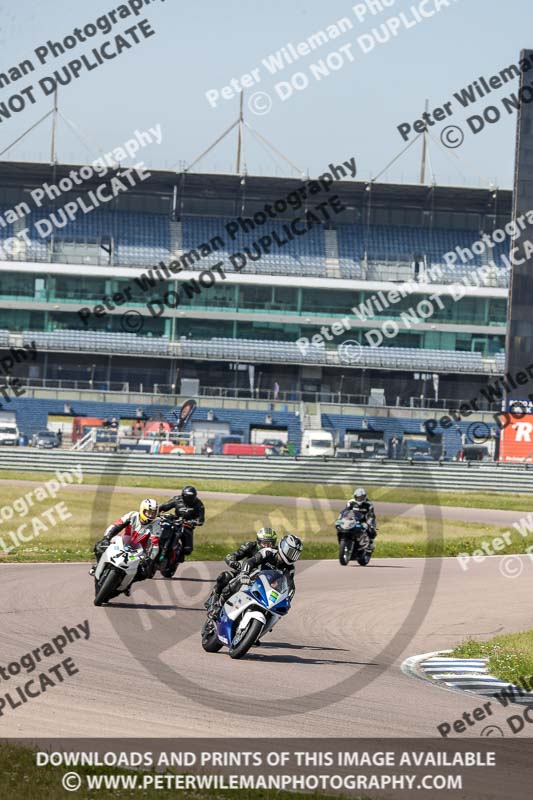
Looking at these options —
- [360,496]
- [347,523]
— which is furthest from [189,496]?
[360,496]

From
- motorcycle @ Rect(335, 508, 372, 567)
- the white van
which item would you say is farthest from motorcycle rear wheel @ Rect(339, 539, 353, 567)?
the white van

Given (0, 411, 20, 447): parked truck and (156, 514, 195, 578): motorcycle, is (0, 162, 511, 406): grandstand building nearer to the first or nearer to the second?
(0, 411, 20, 447): parked truck

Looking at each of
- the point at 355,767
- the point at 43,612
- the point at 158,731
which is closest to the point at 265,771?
the point at 355,767

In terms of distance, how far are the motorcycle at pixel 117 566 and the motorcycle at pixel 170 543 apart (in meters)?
3.71

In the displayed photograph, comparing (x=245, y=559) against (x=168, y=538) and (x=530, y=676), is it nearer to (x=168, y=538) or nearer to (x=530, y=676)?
(x=530, y=676)

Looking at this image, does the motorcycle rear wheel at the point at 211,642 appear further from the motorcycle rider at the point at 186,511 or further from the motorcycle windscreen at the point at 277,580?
the motorcycle rider at the point at 186,511

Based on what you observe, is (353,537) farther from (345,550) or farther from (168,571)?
(168,571)

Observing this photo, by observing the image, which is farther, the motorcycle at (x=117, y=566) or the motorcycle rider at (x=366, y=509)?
the motorcycle rider at (x=366, y=509)

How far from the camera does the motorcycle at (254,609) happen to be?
12367 millimetres

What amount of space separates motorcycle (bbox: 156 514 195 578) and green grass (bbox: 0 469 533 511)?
23720 mm

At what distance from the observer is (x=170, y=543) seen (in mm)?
20031

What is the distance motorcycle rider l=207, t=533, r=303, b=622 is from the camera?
12.6 meters

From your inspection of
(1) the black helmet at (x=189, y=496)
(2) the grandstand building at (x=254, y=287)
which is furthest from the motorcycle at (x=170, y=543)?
(2) the grandstand building at (x=254, y=287)

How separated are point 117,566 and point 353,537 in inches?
370
